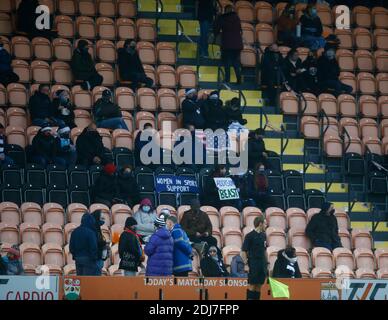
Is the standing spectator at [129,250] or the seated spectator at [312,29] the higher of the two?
the seated spectator at [312,29]

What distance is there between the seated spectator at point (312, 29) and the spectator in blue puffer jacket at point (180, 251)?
7760 mm

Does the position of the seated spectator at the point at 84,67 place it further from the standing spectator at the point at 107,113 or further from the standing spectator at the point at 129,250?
the standing spectator at the point at 129,250

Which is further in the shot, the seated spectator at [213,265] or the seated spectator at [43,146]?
the seated spectator at [43,146]

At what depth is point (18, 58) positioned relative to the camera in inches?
1100

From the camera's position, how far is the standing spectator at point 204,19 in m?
29.5

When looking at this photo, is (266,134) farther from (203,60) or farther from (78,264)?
(78,264)

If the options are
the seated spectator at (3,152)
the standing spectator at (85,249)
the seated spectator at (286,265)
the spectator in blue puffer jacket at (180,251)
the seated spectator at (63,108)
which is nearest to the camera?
the standing spectator at (85,249)

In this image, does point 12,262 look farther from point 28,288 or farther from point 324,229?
point 324,229

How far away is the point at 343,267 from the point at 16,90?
5.78 m

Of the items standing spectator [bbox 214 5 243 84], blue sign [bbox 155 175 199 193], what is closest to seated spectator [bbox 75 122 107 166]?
blue sign [bbox 155 175 199 193]

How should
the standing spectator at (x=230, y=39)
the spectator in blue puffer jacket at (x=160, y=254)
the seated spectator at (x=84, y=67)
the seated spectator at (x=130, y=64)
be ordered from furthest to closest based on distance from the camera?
the standing spectator at (x=230, y=39) < the seated spectator at (x=130, y=64) < the seated spectator at (x=84, y=67) < the spectator in blue puffer jacket at (x=160, y=254)

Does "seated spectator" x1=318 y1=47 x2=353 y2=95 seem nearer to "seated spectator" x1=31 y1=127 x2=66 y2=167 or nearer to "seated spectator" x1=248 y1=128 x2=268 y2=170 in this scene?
"seated spectator" x1=248 y1=128 x2=268 y2=170

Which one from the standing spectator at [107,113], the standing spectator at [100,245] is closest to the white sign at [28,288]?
the standing spectator at [100,245]
